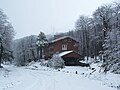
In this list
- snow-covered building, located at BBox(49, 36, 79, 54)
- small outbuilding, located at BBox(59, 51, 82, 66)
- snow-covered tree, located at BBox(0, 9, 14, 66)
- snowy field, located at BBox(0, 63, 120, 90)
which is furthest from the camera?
snow-covered building, located at BBox(49, 36, 79, 54)

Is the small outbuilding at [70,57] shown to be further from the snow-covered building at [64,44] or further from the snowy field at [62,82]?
the snowy field at [62,82]

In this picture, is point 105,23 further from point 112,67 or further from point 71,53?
point 112,67

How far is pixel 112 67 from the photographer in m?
18.4

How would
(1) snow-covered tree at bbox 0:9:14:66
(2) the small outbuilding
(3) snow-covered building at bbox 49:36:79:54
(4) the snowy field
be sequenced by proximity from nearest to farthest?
1. (4) the snowy field
2. (1) snow-covered tree at bbox 0:9:14:66
3. (2) the small outbuilding
4. (3) snow-covered building at bbox 49:36:79:54

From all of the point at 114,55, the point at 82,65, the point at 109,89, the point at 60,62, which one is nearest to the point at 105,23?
the point at 60,62

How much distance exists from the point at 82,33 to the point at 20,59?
94.8 feet

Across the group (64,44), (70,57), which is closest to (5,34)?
(70,57)

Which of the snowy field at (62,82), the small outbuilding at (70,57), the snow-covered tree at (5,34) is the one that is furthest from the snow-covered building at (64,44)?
the snowy field at (62,82)

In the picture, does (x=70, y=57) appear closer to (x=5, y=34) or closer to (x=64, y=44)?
(x=64, y=44)

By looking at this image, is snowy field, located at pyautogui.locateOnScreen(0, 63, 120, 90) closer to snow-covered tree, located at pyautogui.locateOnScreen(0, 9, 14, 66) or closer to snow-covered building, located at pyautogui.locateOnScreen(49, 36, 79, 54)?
snow-covered tree, located at pyautogui.locateOnScreen(0, 9, 14, 66)

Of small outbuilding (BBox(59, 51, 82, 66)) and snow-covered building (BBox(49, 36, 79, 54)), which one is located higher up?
snow-covered building (BBox(49, 36, 79, 54))

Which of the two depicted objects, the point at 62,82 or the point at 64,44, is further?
the point at 64,44

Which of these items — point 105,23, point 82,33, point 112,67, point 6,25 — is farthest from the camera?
point 82,33

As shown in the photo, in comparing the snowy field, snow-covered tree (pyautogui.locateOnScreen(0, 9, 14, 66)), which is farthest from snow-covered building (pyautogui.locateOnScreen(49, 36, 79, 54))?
the snowy field
